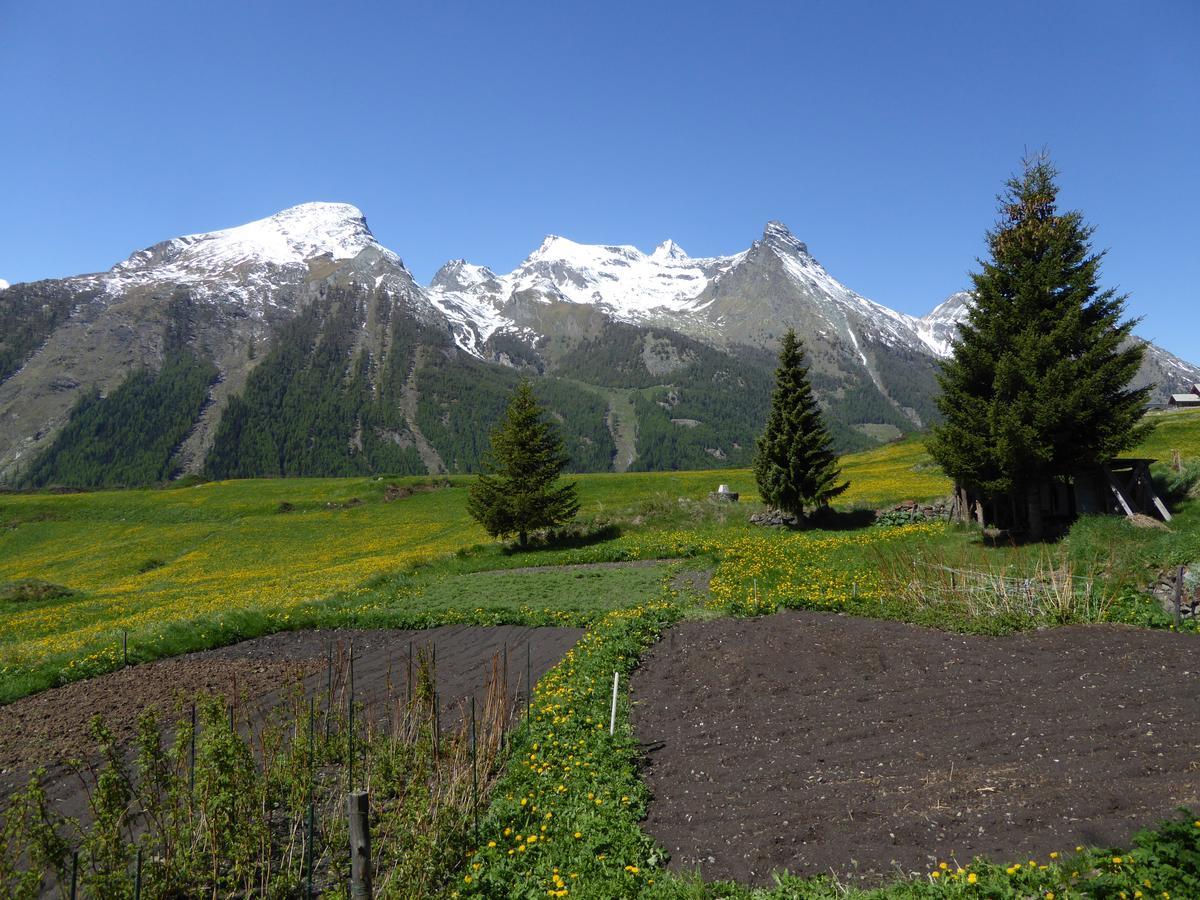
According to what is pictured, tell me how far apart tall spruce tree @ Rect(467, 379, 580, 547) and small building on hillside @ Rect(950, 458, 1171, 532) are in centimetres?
2090

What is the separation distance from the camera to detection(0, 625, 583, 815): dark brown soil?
462 inches

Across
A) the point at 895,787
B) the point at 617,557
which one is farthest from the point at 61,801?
the point at 617,557

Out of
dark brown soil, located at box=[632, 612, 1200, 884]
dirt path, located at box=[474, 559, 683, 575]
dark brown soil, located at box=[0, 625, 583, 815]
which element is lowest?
dark brown soil, located at box=[0, 625, 583, 815]

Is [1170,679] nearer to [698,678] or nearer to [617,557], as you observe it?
[698,678]

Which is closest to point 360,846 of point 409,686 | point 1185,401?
point 409,686

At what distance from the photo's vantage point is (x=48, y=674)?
660 inches

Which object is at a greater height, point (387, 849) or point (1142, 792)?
point (1142, 792)

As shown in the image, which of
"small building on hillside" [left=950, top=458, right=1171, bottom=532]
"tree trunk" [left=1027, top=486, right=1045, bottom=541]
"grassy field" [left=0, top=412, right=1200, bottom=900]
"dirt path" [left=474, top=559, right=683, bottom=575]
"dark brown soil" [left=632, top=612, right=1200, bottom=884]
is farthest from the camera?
"dirt path" [left=474, top=559, right=683, bottom=575]

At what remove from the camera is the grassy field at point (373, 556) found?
20.3 meters

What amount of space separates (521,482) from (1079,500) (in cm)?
2635

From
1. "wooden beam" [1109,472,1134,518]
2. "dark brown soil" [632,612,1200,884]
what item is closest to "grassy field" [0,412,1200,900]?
"dark brown soil" [632,612,1200,884]

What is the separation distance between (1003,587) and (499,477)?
29152mm

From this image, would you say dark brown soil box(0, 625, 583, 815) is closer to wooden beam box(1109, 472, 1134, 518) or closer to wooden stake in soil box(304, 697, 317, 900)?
wooden stake in soil box(304, 697, 317, 900)

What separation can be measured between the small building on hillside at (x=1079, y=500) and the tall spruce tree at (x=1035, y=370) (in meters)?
0.56
